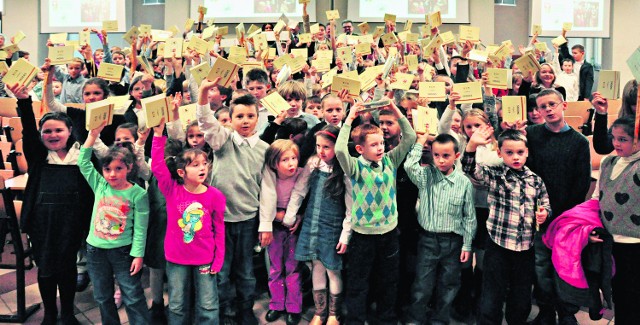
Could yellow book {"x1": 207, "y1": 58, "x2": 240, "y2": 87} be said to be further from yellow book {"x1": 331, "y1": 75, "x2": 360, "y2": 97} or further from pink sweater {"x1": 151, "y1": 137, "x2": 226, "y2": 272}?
yellow book {"x1": 331, "y1": 75, "x2": 360, "y2": 97}

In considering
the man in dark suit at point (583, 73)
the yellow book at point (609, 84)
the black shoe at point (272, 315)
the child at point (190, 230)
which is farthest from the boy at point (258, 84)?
the man in dark suit at point (583, 73)

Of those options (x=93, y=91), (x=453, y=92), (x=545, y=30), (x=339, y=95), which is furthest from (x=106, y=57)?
(x=545, y=30)

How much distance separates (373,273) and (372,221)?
0.31 meters

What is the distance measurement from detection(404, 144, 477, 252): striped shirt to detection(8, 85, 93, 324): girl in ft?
5.83

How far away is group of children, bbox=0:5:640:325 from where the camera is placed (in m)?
2.59

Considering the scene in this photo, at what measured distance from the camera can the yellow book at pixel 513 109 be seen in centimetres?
270

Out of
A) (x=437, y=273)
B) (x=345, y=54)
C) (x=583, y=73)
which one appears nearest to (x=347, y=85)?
(x=437, y=273)

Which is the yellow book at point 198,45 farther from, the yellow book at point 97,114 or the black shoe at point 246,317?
the black shoe at point 246,317

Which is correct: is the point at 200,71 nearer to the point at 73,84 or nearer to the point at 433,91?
the point at 433,91

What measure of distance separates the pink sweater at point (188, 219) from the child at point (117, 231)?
15 centimetres

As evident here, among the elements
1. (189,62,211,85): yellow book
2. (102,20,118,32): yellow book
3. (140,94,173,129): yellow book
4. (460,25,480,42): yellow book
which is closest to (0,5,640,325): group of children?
(140,94,173,129): yellow book

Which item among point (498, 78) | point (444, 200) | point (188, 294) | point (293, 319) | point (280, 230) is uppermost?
point (498, 78)

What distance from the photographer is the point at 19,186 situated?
316cm

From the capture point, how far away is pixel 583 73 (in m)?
7.62
